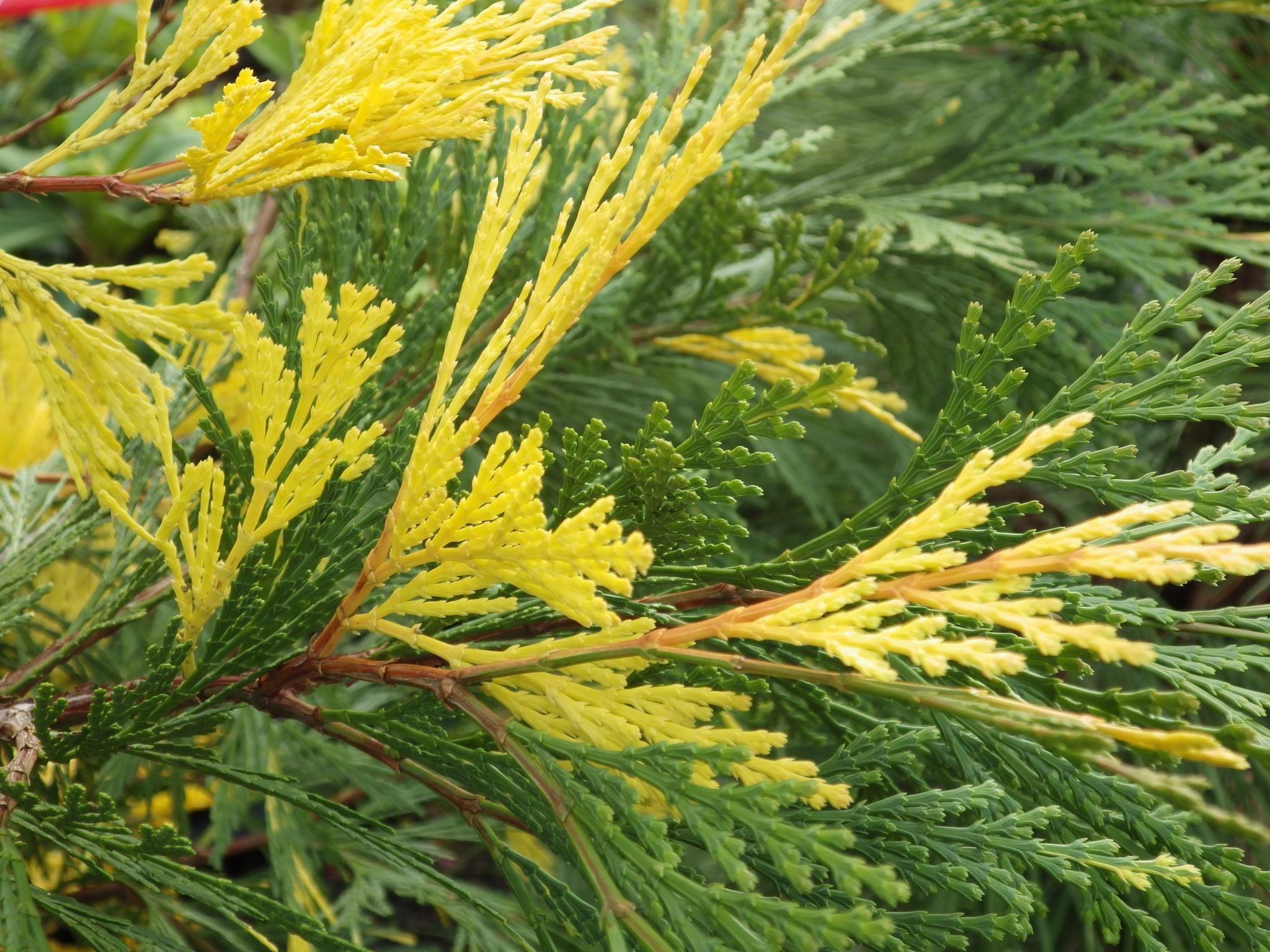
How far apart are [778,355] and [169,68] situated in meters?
0.48

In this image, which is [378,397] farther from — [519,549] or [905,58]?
[905,58]

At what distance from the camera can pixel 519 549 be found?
514mm

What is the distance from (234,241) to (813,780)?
106cm

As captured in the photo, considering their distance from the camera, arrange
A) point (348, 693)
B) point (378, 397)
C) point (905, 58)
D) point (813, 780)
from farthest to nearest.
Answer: point (905, 58), point (348, 693), point (378, 397), point (813, 780)

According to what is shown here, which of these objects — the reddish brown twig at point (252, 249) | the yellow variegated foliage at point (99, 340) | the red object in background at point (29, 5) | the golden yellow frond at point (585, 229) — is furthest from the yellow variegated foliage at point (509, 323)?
the reddish brown twig at point (252, 249)

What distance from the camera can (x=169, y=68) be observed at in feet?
1.96

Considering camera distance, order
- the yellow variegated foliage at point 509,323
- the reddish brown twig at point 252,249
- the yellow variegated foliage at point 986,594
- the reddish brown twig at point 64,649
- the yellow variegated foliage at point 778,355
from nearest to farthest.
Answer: the yellow variegated foliage at point 986,594 → the yellow variegated foliage at point 509,323 → the reddish brown twig at point 64,649 → the yellow variegated foliage at point 778,355 → the reddish brown twig at point 252,249

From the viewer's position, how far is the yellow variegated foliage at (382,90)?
60 cm

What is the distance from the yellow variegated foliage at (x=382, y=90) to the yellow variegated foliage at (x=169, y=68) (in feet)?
0.10

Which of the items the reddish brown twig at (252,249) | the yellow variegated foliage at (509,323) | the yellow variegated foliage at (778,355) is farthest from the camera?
the reddish brown twig at (252,249)

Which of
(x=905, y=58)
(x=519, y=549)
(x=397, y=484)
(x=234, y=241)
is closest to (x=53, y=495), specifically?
(x=397, y=484)

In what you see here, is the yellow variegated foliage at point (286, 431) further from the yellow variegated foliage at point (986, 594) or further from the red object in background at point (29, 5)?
the red object in background at point (29, 5)

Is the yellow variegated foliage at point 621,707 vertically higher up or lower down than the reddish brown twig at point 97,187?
lower down

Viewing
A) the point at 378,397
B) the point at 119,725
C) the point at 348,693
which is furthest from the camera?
the point at 348,693
